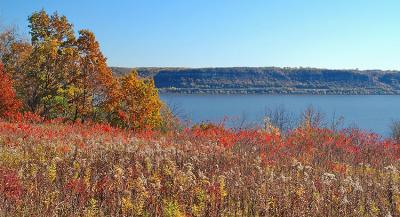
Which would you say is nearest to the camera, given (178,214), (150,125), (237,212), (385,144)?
(178,214)

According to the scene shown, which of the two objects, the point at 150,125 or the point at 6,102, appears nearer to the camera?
the point at 6,102

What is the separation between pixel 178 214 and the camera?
6578 millimetres

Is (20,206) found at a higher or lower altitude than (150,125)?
higher

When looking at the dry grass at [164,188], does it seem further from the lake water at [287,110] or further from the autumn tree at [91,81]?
the lake water at [287,110]

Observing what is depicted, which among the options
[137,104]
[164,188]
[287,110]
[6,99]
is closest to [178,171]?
[164,188]

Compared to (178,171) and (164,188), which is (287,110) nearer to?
(178,171)

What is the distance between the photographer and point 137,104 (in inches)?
1278

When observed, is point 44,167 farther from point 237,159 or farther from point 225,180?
point 237,159

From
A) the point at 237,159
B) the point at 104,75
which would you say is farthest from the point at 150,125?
the point at 237,159

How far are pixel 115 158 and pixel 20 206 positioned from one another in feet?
12.4

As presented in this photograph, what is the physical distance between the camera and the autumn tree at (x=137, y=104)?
31828mm

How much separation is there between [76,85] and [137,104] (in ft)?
15.7

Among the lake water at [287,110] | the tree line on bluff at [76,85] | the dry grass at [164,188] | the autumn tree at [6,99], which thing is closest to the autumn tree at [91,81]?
the tree line on bluff at [76,85]

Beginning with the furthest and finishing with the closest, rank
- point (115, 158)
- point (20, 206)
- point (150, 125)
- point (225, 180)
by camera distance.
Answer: point (150, 125) < point (115, 158) < point (225, 180) < point (20, 206)
